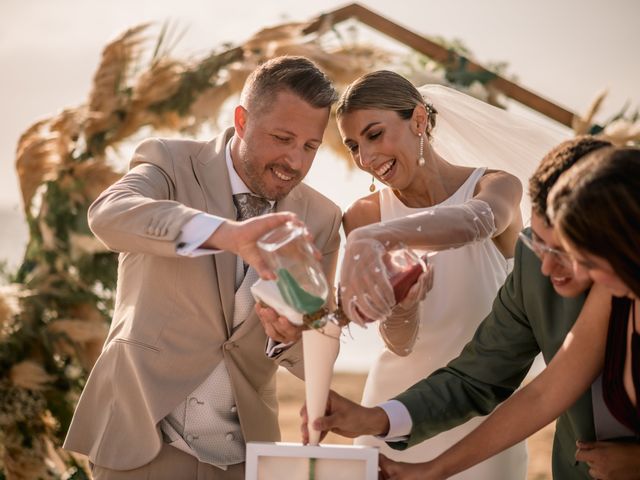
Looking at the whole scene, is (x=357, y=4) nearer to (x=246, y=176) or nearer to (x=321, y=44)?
(x=321, y=44)

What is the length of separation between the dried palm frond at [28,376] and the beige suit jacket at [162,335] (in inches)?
64.0

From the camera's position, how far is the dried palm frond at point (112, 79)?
4.55 m

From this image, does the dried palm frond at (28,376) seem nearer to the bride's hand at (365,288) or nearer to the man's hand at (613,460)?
the bride's hand at (365,288)

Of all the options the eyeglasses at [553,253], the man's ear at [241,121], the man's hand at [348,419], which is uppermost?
the eyeglasses at [553,253]

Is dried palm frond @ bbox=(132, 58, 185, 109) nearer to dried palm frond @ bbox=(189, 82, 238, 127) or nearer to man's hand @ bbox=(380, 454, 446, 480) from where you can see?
dried palm frond @ bbox=(189, 82, 238, 127)

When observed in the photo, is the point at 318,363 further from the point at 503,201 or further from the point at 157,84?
the point at 157,84

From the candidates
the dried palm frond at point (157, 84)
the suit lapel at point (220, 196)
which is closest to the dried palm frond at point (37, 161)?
the dried palm frond at point (157, 84)

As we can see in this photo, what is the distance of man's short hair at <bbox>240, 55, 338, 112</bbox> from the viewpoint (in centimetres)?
293

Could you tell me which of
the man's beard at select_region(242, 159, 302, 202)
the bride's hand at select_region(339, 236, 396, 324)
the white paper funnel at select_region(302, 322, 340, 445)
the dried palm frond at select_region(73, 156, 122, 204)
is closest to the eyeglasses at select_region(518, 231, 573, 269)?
the bride's hand at select_region(339, 236, 396, 324)

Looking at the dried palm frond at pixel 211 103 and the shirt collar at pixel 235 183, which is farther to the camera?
the dried palm frond at pixel 211 103

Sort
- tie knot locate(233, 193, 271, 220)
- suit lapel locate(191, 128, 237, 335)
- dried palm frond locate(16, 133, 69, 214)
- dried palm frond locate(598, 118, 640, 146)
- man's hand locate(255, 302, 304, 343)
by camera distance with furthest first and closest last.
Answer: dried palm frond locate(16, 133, 69, 214) → dried palm frond locate(598, 118, 640, 146) → tie knot locate(233, 193, 271, 220) → suit lapel locate(191, 128, 237, 335) → man's hand locate(255, 302, 304, 343)

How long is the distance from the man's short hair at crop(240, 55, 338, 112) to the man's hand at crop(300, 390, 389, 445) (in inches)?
41.1

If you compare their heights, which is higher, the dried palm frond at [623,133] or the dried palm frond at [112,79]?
the dried palm frond at [623,133]

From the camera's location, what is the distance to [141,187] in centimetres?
272
